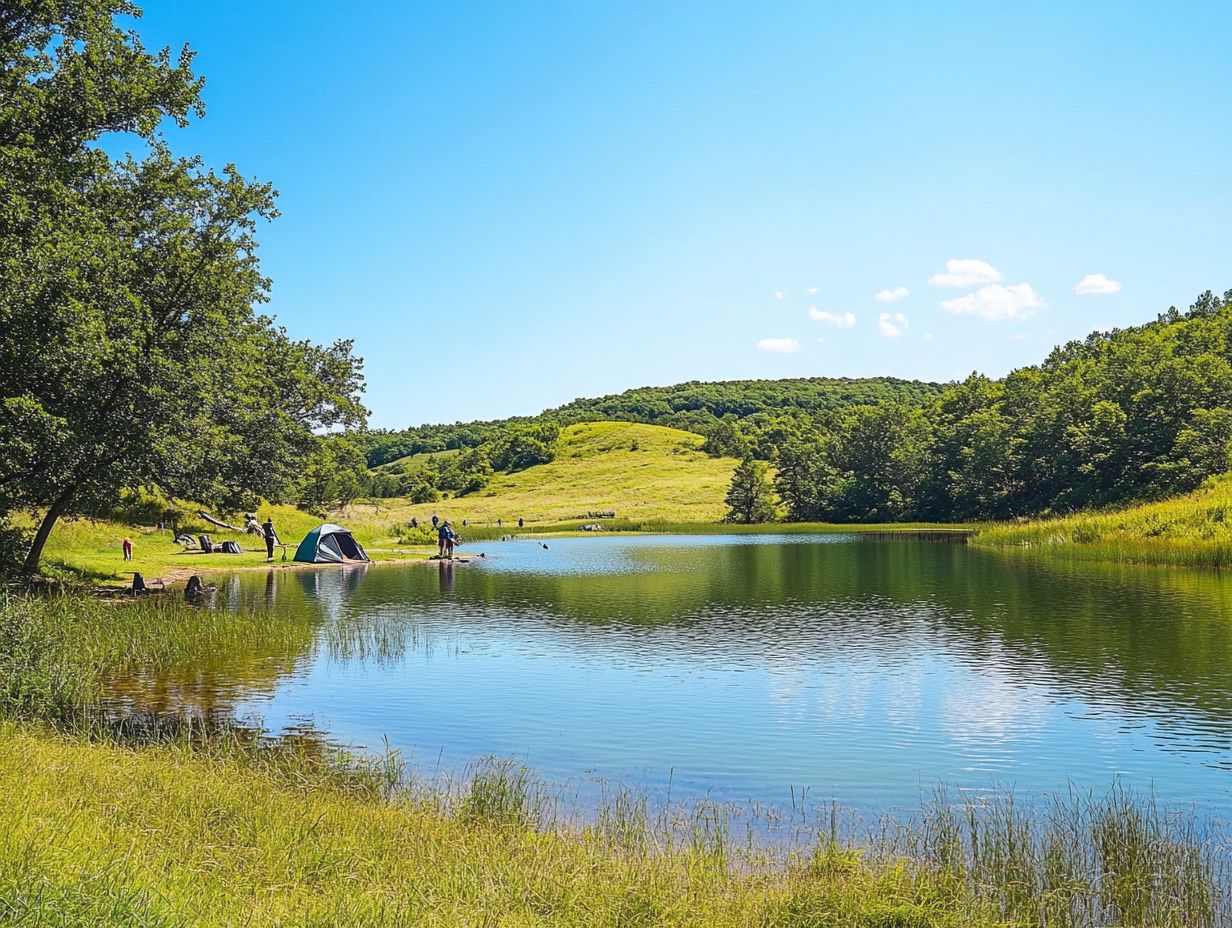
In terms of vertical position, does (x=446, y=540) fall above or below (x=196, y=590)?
above

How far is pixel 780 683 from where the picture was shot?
20781 mm

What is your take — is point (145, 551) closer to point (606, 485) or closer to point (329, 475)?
point (329, 475)

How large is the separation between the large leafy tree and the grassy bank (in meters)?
14.1

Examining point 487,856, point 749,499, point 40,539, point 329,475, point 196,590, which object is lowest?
point 487,856

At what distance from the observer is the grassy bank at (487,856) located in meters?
7.57

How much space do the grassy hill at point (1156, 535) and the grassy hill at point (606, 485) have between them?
59.0m

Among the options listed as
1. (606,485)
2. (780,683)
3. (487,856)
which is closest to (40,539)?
(780,683)

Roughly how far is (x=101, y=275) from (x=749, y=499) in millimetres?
92887

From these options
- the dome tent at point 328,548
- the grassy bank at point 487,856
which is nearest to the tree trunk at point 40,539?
the dome tent at point 328,548

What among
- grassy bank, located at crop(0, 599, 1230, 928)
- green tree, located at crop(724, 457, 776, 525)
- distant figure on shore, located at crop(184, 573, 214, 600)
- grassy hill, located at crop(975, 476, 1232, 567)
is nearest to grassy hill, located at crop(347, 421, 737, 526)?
green tree, located at crop(724, 457, 776, 525)

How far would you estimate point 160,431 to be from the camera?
28234mm

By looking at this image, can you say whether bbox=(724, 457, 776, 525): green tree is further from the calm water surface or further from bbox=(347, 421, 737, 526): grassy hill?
the calm water surface

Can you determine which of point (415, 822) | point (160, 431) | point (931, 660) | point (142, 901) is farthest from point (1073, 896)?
point (160, 431)

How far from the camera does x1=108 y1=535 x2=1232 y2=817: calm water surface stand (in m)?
14.6
